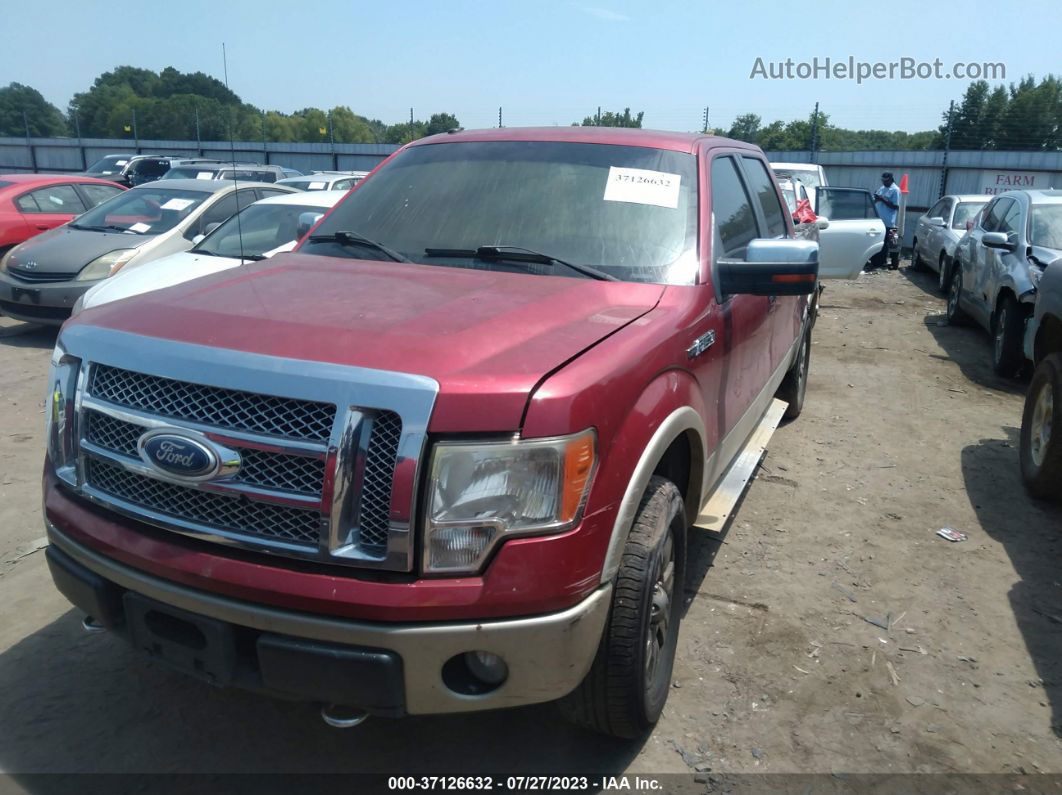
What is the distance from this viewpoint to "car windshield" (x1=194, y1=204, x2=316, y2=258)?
7434 mm

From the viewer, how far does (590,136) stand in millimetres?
3682

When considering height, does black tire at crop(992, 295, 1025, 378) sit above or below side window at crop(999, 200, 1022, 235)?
below

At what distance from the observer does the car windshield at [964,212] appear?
515 inches

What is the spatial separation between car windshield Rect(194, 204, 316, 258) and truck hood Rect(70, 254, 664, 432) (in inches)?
181

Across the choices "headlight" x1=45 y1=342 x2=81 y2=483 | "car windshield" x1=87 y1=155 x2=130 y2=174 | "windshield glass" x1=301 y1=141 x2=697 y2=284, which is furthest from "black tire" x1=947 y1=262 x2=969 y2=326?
"car windshield" x1=87 y1=155 x2=130 y2=174

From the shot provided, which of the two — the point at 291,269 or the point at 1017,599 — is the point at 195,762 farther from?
the point at 1017,599

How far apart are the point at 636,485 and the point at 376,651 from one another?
2.70ft

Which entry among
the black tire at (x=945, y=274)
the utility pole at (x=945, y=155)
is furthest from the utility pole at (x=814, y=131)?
the black tire at (x=945, y=274)

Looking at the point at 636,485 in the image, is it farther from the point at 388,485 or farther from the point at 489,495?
the point at 388,485

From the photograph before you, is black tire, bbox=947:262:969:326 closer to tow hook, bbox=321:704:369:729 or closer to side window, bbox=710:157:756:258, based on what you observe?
side window, bbox=710:157:756:258

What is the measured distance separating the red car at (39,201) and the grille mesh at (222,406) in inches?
358

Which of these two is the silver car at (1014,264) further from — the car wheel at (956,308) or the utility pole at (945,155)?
the utility pole at (945,155)

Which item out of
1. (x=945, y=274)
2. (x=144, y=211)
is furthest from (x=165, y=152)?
(x=945, y=274)

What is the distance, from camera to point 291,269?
123 inches
